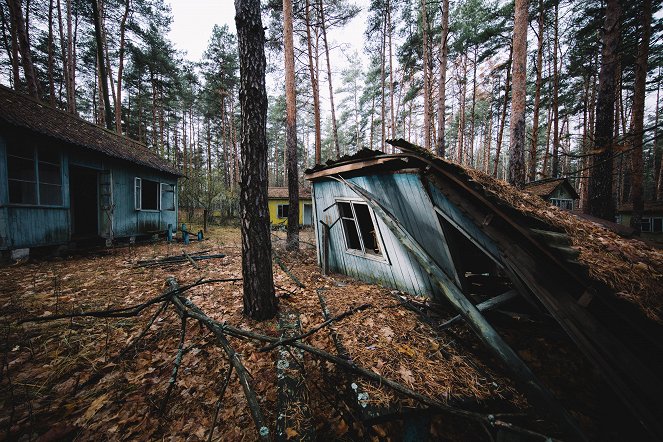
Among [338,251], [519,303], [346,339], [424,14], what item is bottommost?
[346,339]

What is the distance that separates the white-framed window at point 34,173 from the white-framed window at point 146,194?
230 centimetres

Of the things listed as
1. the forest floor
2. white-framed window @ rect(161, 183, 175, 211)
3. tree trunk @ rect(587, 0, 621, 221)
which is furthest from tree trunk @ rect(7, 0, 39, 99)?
tree trunk @ rect(587, 0, 621, 221)

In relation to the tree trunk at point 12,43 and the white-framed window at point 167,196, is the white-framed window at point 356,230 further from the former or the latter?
the tree trunk at point 12,43

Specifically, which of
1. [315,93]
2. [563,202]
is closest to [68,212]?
[315,93]

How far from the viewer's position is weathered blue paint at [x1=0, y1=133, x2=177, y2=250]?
619cm

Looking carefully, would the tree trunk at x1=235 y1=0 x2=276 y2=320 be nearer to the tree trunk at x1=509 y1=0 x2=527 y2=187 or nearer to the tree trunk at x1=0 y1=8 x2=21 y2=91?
the tree trunk at x1=509 y1=0 x2=527 y2=187

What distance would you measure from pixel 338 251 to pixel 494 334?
4.14 metres

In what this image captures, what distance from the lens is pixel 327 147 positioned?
34.3 m

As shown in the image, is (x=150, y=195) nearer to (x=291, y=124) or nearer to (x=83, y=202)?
(x=83, y=202)

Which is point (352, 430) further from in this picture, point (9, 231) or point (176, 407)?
point (9, 231)

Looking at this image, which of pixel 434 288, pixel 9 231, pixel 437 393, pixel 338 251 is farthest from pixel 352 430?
pixel 9 231

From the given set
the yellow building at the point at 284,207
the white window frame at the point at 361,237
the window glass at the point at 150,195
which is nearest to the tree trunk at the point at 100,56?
the window glass at the point at 150,195

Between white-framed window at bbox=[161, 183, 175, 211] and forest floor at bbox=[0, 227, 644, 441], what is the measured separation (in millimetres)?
8351

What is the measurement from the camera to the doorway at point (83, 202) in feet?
32.6
